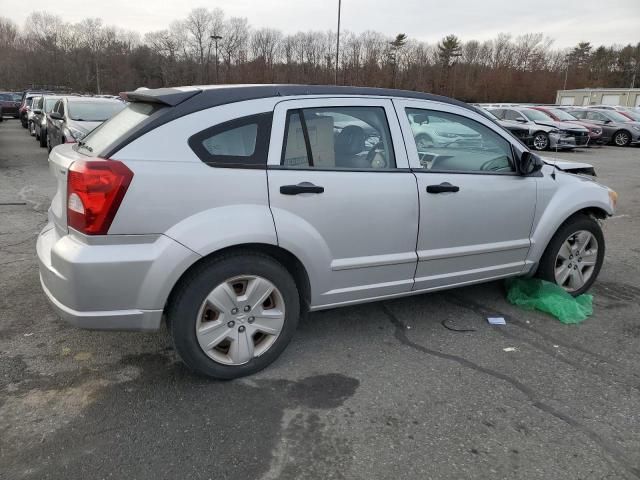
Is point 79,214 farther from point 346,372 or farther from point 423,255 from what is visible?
point 423,255

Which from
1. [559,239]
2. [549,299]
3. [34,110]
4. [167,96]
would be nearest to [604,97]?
[34,110]

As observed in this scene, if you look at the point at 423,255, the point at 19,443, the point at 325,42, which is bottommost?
the point at 19,443

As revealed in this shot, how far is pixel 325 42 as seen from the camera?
8375cm

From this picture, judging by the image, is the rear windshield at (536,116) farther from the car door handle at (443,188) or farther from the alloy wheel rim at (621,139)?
the car door handle at (443,188)

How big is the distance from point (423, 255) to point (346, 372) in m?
0.98

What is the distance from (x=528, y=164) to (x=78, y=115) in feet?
35.9

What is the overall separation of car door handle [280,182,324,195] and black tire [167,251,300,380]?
412mm

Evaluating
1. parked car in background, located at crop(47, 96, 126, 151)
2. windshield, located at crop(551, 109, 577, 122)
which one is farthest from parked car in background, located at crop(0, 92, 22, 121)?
windshield, located at crop(551, 109, 577, 122)

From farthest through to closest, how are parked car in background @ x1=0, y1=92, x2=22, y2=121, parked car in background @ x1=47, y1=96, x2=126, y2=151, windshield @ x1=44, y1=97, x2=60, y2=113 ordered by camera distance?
parked car in background @ x1=0, y1=92, x2=22, y2=121 → windshield @ x1=44, y1=97, x2=60, y2=113 → parked car in background @ x1=47, y1=96, x2=126, y2=151

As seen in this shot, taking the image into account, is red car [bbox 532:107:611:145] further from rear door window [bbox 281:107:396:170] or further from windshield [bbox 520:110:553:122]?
rear door window [bbox 281:107:396:170]

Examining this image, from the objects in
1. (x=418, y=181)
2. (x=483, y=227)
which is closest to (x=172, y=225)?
(x=418, y=181)

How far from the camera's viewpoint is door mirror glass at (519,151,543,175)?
3.99 m

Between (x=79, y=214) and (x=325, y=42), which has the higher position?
(x=325, y=42)

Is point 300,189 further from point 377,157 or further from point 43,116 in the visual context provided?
point 43,116
